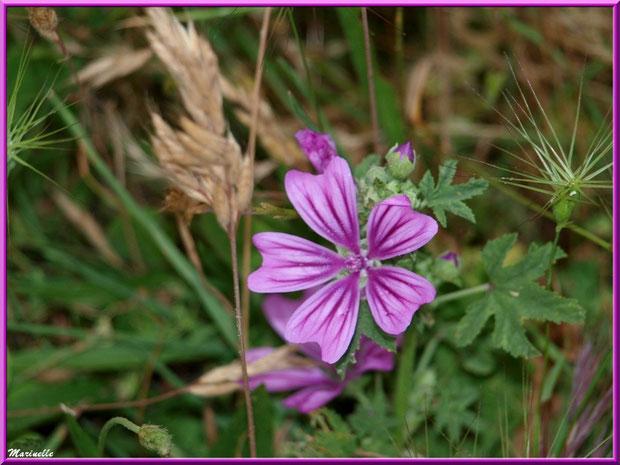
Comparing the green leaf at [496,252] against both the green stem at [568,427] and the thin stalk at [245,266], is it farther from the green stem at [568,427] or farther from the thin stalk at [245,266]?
the thin stalk at [245,266]

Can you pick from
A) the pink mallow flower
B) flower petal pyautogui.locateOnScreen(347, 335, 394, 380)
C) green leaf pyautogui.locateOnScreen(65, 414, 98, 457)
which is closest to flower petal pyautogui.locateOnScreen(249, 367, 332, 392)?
the pink mallow flower

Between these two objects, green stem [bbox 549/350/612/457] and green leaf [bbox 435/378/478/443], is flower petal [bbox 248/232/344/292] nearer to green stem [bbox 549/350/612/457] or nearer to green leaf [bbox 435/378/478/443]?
green leaf [bbox 435/378/478/443]

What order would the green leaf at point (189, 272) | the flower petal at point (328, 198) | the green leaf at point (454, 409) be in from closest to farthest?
1. the flower petal at point (328, 198)
2. the green leaf at point (454, 409)
3. the green leaf at point (189, 272)

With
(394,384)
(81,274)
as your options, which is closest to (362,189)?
(394,384)

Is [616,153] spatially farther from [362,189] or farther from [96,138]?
[96,138]

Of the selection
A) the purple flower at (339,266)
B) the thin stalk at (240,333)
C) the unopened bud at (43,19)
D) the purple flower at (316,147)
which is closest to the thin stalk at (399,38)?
the purple flower at (316,147)

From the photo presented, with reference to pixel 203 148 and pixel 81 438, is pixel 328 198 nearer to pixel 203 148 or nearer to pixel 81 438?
pixel 203 148

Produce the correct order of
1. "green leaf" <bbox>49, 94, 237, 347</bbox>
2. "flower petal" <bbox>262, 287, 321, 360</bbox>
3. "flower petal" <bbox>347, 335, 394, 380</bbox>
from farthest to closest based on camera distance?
"green leaf" <bbox>49, 94, 237, 347</bbox>
"flower petal" <bbox>262, 287, 321, 360</bbox>
"flower petal" <bbox>347, 335, 394, 380</bbox>

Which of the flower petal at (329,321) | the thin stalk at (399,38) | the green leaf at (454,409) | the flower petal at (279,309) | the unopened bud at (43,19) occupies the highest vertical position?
the thin stalk at (399,38)
